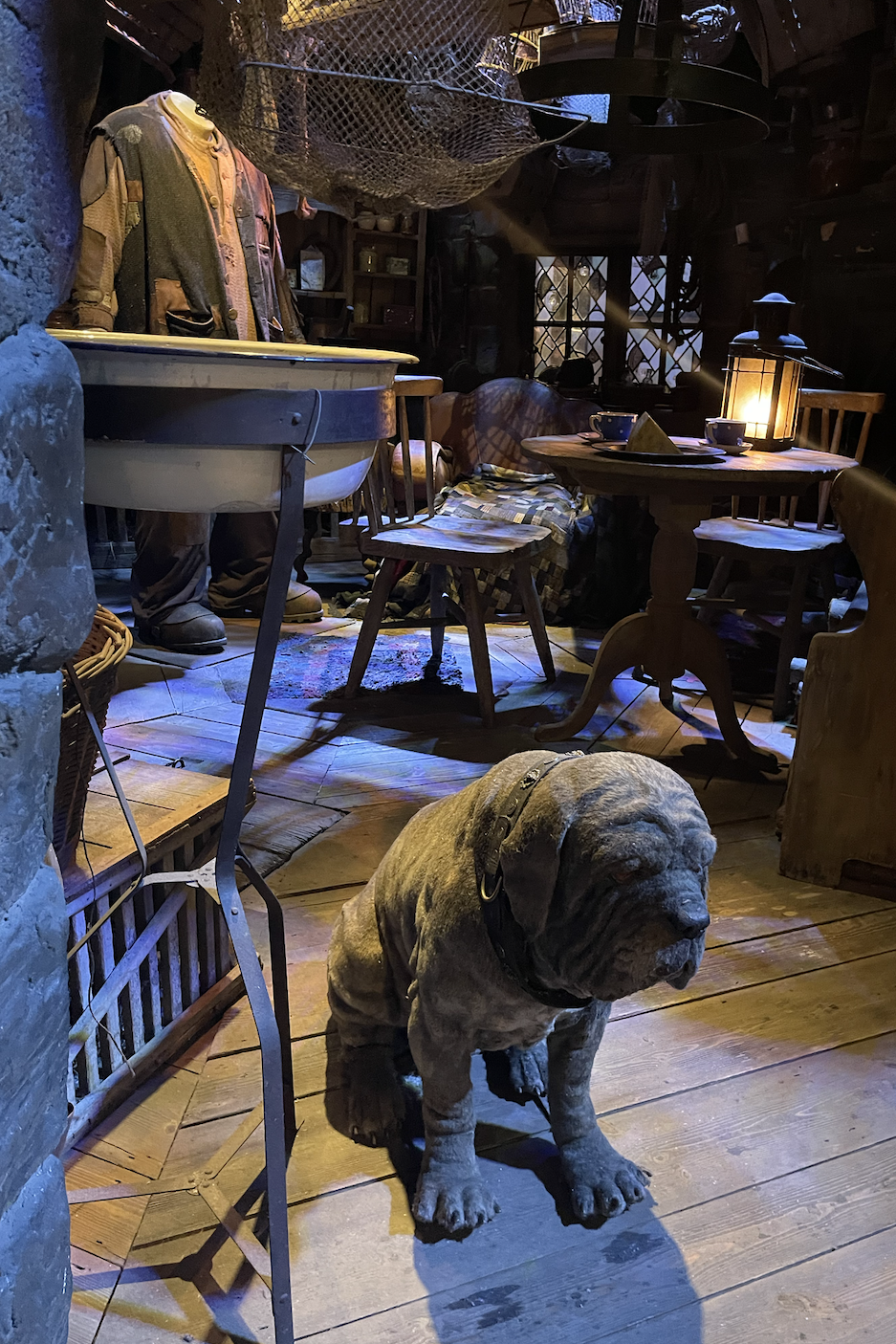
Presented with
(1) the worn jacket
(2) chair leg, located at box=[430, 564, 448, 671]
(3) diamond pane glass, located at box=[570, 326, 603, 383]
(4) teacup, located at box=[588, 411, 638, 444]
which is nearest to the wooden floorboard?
(4) teacup, located at box=[588, 411, 638, 444]

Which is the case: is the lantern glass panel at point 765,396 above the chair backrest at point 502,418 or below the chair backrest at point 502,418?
above

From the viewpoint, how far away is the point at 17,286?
619 millimetres

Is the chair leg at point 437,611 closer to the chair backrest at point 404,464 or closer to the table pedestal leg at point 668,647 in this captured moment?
the chair backrest at point 404,464

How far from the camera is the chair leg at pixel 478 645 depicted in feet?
9.67

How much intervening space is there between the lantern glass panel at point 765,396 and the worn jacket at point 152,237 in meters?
1.51

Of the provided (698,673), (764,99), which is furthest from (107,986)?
(764,99)

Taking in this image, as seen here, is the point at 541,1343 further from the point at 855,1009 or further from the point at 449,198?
the point at 449,198

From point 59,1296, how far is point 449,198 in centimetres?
264

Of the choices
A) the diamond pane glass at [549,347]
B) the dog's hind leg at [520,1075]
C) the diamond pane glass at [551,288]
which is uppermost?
the diamond pane glass at [551,288]

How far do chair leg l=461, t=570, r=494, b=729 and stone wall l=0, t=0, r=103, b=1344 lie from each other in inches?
88.9

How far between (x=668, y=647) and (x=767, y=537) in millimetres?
581

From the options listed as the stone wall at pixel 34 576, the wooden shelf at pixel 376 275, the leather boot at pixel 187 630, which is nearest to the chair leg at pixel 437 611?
the leather boot at pixel 187 630

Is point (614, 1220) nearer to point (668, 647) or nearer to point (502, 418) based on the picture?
point (668, 647)

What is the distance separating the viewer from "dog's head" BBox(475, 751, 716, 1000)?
3.30ft
